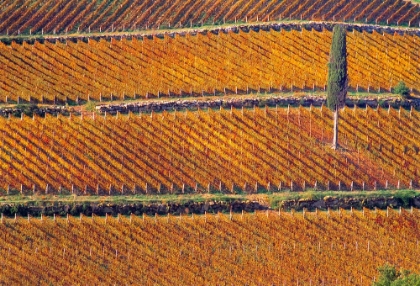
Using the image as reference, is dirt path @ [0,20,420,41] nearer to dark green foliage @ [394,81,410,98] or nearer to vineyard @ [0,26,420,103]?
vineyard @ [0,26,420,103]

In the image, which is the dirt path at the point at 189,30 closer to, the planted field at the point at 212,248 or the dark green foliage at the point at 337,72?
the dark green foliage at the point at 337,72

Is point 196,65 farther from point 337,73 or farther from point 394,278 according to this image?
point 394,278

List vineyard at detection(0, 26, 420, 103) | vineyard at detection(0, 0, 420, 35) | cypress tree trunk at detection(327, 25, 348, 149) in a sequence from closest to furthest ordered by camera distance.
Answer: cypress tree trunk at detection(327, 25, 348, 149), vineyard at detection(0, 26, 420, 103), vineyard at detection(0, 0, 420, 35)

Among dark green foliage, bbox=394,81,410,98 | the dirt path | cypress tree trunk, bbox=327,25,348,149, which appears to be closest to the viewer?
cypress tree trunk, bbox=327,25,348,149

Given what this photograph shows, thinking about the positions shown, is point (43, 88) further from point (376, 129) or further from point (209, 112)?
point (376, 129)

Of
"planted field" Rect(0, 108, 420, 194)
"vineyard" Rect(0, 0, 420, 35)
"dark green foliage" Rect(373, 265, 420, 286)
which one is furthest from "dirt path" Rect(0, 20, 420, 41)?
"dark green foliage" Rect(373, 265, 420, 286)

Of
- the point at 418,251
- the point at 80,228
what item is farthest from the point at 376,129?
the point at 80,228
